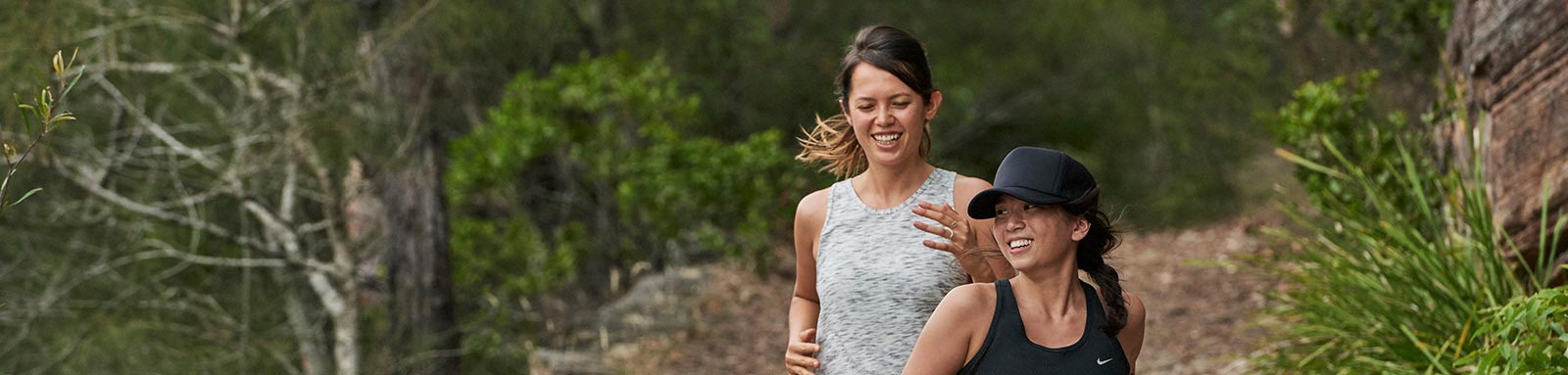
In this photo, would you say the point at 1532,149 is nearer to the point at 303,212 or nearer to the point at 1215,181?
the point at 303,212

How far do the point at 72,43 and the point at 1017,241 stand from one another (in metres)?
7.03

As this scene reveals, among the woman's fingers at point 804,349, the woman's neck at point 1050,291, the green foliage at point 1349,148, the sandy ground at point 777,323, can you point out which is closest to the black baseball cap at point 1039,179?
the woman's neck at point 1050,291

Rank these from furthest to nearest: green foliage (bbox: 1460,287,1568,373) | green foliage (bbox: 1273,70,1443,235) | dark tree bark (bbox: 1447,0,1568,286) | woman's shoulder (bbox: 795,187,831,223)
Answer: green foliage (bbox: 1273,70,1443,235), dark tree bark (bbox: 1447,0,1568,286), green foliage (bbox: 1460,287,1568,373), woman's shoulder (bbox: 795,187,831,223)

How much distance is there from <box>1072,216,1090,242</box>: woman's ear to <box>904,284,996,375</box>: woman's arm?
0.18 m

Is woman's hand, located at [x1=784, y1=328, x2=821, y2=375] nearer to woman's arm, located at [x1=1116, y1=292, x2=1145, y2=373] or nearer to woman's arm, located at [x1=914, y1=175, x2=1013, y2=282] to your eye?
woman's arm, located at [x1=914, y1=175, x2=1013, y2=282]

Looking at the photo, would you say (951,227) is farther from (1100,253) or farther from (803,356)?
(803,356)

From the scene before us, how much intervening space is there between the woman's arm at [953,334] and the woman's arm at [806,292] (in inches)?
21.9

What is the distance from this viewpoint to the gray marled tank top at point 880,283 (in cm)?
299

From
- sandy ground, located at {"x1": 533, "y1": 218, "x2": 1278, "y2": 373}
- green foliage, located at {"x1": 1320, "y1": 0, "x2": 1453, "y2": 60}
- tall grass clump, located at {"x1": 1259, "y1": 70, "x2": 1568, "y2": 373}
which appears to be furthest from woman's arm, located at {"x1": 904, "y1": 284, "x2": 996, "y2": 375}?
green foliage, located at {"x1": 1320, "y1": 0, "x2": 1453, "y2": 60}

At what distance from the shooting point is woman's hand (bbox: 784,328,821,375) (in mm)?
3092

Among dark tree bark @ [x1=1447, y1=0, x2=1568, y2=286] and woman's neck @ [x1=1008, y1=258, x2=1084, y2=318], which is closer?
woman's neck @ [x1=1008, y1=258, x2=1084, y2=318]

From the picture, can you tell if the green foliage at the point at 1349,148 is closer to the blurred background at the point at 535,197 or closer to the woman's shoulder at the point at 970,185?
the blurred background at the point at 535,197

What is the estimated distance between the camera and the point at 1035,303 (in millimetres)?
2582

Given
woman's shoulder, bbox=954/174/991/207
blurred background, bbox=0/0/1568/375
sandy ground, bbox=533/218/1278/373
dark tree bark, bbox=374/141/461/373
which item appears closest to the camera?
woman's shoulder, bbox=954/174/991/207
